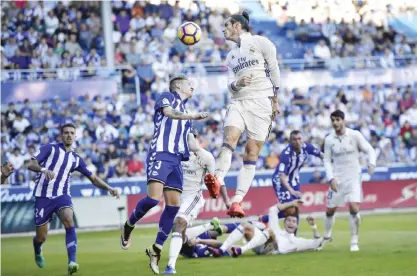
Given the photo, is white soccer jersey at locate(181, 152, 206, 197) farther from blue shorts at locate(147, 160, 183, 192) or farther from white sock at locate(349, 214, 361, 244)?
white sock at locate(349, 214, 361, 244)

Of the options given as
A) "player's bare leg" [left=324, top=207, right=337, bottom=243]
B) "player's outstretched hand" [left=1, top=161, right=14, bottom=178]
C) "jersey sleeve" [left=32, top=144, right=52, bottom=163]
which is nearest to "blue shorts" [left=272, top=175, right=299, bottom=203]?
"player's bare leg" [left=324, top=207, right=337, bottom=243]

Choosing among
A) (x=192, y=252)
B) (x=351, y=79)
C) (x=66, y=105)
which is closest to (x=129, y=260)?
(x=192, y=252)

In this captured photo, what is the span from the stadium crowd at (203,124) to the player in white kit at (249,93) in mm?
14688

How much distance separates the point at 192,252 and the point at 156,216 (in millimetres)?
10709

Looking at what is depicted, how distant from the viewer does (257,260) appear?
15289 mm

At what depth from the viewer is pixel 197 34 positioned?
44.7 ft

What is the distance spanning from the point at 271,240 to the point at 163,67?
15.1m

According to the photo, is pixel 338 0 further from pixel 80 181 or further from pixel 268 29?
pixel 80 181

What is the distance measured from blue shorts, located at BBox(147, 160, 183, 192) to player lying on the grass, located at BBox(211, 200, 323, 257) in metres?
3.16

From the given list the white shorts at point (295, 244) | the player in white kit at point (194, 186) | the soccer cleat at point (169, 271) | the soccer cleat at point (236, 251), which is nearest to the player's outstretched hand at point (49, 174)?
the player in white kit at point (194, 186)

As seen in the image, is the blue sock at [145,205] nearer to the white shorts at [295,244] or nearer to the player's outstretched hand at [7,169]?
the player's outstretched hand at [7,169]

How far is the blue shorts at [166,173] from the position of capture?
510 inches

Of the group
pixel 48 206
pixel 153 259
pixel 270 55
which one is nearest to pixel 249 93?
pixel 270 55

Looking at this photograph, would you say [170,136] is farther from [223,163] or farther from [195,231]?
[195,231]
